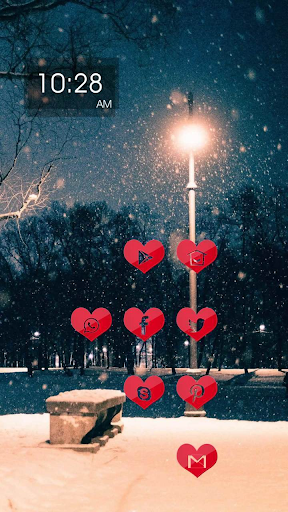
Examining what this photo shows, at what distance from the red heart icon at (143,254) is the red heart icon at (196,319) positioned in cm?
119

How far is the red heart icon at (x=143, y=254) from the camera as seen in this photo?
12.1 m

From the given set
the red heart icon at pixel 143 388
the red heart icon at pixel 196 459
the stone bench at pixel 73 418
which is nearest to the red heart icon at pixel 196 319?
the red heart icon at pixel 143 388

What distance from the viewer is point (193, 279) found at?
1429cm

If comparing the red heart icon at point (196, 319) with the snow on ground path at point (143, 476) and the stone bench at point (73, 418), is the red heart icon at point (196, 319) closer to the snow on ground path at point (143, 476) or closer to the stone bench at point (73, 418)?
the snow on ground path at point (143, 476)

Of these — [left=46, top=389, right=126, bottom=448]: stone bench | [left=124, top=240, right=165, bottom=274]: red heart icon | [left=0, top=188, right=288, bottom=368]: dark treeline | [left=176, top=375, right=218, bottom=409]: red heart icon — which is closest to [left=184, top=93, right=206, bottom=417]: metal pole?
[left=176, top=375, right=218, bottom=409]: red heart icon

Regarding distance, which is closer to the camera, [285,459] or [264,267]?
[285,459]

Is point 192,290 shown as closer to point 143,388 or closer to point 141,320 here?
point 141,320

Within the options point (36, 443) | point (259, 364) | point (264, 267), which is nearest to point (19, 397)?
point (264, 267)

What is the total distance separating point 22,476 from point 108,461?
178cm

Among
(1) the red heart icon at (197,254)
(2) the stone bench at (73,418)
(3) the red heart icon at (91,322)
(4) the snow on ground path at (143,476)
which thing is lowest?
(4) the snow on ground path at (143,476)

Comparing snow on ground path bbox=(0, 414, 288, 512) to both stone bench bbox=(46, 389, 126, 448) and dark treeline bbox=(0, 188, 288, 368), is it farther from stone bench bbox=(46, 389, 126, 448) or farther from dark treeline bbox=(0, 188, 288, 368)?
dark treeline bbox=(0, 188, 288, 368)

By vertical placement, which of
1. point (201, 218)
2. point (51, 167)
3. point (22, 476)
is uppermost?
point (201, 218)

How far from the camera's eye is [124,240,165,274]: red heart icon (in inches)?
476

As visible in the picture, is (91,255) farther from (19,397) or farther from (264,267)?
(19,397)
